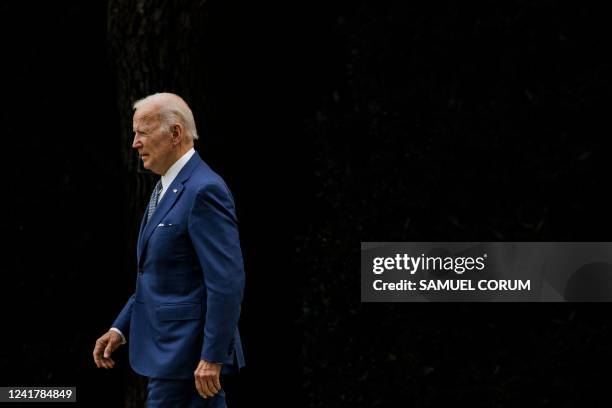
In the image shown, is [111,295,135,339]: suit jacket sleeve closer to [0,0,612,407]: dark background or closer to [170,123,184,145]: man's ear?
[170,123,184,145]: man's ear

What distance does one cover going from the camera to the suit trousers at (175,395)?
3.91m

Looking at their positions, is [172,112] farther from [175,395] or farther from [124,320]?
[175,395]

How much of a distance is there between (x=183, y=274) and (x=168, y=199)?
34 centimetres

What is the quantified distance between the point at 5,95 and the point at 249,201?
6.17 feet

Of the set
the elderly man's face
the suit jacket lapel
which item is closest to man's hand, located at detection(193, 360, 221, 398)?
the suit jacket lapel

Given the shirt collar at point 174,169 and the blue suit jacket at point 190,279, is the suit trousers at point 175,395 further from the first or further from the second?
the shirt collar at point 174,169

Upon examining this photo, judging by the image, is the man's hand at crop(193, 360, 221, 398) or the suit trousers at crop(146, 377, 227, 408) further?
the suit trousers at crop(146, 377, 227, 408)

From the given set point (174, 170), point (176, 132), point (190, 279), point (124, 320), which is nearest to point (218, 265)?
point (190, 279)

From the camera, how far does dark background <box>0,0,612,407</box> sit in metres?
4.93

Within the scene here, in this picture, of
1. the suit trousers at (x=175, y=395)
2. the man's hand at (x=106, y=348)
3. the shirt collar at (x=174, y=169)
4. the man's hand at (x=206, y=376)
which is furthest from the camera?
the man's hand at (x=106, y=348)

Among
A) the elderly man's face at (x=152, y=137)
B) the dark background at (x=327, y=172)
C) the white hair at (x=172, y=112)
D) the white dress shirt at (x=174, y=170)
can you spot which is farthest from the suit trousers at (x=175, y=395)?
the dark background at (x=327, y=172)

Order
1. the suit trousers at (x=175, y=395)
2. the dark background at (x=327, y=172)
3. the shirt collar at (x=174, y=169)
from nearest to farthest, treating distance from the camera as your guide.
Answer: the suit trousers at (x=175, y=395) → the shirt collar at (x=174, y=169) → the dark background at (x=327, y=172)

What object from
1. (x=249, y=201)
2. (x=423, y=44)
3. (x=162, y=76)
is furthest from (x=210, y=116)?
(x=423, y=44)

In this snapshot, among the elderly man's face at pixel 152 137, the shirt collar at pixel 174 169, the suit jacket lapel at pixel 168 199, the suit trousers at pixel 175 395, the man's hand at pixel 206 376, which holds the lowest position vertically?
the suit trousers at pixel 175 395
